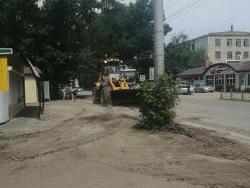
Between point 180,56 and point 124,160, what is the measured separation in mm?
101154

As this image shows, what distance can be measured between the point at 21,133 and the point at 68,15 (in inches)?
1408

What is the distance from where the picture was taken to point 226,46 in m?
136

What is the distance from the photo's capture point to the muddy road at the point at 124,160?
9141 millimetres

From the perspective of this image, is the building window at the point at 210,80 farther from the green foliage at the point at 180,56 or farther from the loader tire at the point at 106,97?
the loader tire at the point at 106,97

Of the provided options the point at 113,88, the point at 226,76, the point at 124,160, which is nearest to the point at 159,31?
the point at 124,160

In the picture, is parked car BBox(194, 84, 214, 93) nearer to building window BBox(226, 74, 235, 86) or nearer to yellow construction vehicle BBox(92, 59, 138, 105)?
building window BBox(226, 74, 235, 86)

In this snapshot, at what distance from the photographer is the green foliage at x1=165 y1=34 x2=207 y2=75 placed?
104494mm

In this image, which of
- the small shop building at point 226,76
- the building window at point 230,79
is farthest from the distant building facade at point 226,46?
the building window at point 230,79

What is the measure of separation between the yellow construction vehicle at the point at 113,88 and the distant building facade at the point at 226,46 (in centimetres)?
9848

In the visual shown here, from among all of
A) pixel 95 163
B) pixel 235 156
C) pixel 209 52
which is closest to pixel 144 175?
pixel 95 163

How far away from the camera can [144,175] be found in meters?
9.58

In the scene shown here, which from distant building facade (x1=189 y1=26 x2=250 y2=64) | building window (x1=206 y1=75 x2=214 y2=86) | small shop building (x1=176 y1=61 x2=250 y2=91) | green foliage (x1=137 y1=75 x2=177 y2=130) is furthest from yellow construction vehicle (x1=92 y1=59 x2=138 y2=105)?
distant building facade (x1=189 y1=26 x2=250 y2=64)

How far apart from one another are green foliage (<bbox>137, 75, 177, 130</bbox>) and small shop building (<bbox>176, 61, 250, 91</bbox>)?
52.6m

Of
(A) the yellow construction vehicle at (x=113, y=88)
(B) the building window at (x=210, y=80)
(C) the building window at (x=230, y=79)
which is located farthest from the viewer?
(B) the building window at (x=210, y=80)
